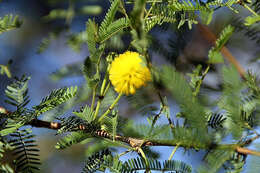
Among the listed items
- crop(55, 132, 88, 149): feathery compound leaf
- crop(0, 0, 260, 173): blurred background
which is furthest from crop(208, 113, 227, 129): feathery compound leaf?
crop(55, 132, 88, 149): feathery compound leaf

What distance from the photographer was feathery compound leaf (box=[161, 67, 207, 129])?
0.22 meters

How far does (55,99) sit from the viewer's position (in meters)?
0.35

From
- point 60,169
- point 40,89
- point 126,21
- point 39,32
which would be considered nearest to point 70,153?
point 60,169

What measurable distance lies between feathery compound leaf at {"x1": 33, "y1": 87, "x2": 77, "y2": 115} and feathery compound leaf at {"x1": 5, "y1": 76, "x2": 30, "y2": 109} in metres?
0.03

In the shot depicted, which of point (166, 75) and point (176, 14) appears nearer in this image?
point (166, 75)

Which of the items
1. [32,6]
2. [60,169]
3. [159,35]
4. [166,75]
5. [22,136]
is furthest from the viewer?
[32,6]

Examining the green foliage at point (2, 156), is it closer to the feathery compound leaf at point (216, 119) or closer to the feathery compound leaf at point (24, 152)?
the feathery compound leaf at point (24, 152)

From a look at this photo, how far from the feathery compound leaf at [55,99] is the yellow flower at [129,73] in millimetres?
52

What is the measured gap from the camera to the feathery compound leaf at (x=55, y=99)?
35 centimetres

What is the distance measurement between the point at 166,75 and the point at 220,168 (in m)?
0.09

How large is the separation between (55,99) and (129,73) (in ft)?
0.30

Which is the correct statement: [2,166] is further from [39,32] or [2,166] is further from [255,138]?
[39,32]

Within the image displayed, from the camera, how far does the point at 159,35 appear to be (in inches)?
17.8

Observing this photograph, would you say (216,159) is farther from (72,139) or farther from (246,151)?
(72,139)
